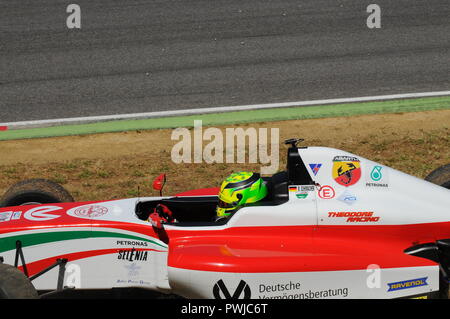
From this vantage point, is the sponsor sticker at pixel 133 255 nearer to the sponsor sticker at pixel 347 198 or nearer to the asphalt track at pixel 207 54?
the sponsor sticker at pixel 347 198

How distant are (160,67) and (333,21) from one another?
363 cm

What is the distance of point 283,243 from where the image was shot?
5961 millimetres

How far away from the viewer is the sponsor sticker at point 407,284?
226 inches

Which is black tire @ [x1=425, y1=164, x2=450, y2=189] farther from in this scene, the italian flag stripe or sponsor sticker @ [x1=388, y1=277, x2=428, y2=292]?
the italian flag stripe

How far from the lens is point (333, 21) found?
1312 centimetres

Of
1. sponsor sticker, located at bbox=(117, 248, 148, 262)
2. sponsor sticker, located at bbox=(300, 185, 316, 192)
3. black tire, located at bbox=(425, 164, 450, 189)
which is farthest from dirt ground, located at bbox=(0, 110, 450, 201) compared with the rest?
sponsor sticker, located at bbox=(300, 185, 316, 192)

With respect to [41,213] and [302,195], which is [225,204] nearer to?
[302,195]

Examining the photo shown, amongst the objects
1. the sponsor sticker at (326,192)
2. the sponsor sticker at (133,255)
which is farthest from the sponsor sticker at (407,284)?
the sponsor sticker at (133,255)

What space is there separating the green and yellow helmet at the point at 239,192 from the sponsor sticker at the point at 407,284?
140cm

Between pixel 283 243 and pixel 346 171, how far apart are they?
913 mm

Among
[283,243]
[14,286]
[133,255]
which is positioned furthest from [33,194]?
[283,243]

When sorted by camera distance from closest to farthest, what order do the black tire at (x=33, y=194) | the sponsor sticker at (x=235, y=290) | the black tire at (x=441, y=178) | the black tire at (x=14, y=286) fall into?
the black tire at (x=14, y=286) < the sponsor sticker at (x=235, y=290) < the black tire at (x=441, y=178) < the black tire at (x=33, y=194)

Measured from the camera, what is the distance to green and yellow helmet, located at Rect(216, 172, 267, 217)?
6.12 m

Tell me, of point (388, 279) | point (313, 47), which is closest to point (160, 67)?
point (313, 47)
